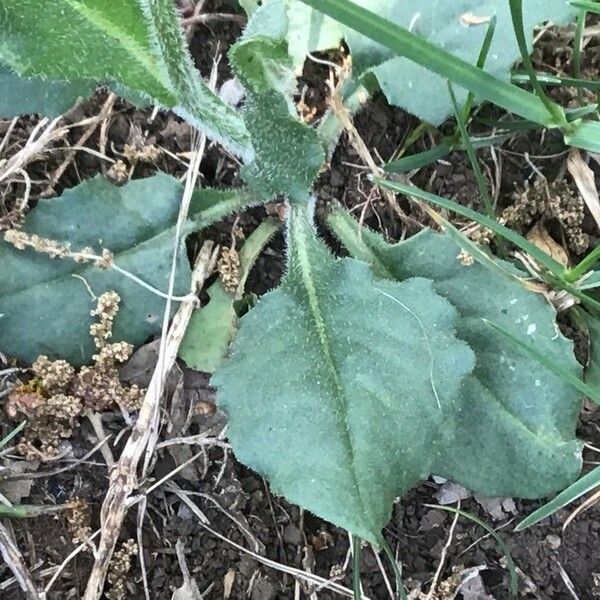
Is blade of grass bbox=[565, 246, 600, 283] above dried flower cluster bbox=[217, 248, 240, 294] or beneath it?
above

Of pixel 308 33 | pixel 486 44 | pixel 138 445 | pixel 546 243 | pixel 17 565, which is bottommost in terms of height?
pixel 17 565

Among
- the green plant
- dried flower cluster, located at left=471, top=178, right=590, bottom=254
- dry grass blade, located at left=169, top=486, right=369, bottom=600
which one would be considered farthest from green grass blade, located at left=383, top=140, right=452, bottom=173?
dry grass blade, located at left=169, top=486, right=369, bottom=600

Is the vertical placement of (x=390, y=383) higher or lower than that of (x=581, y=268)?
lower

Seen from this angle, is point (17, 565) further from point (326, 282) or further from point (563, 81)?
point (563, 81)

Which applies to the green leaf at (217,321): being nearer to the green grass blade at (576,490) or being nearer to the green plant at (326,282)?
the green plant at (326,282)

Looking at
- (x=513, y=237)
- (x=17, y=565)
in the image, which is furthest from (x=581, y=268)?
(x=17, y=565)

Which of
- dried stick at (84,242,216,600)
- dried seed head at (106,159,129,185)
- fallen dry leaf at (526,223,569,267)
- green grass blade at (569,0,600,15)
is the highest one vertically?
green grass blade at (569,0,600,15)

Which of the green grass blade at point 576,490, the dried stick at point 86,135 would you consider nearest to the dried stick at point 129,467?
the dried stick at point 86,135

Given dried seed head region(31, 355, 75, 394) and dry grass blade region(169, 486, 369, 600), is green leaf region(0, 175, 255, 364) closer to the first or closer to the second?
dried seed head region(31, 355, 75, 394)
